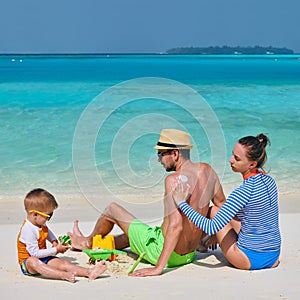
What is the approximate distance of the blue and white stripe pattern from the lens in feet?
14.7

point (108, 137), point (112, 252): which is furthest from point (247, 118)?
point (112, 252)

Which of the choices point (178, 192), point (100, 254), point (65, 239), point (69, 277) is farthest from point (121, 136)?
point (69, 277)

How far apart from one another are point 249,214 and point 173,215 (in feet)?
1.76

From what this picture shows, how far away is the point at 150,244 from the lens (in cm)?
482

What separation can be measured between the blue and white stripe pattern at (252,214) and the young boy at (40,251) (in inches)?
31.0

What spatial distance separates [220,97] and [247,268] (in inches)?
847

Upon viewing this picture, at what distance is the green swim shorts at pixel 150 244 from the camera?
4.79 meters

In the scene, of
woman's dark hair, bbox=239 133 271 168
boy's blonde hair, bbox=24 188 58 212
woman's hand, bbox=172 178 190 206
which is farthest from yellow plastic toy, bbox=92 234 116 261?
woman's dark hair, bbox=239 133 271 168

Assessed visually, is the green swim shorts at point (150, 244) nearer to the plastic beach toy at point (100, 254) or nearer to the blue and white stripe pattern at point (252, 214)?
the plastic beach toy at point (100, 254)

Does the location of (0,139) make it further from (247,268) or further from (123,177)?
(247,268)

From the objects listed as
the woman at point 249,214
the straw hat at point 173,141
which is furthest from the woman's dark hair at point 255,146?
the straw hat at point 173,141

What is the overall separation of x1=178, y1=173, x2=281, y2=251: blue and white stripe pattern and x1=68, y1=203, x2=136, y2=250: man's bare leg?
741mm

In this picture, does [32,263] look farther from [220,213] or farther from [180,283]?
[220,213]

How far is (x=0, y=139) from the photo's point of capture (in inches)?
559
